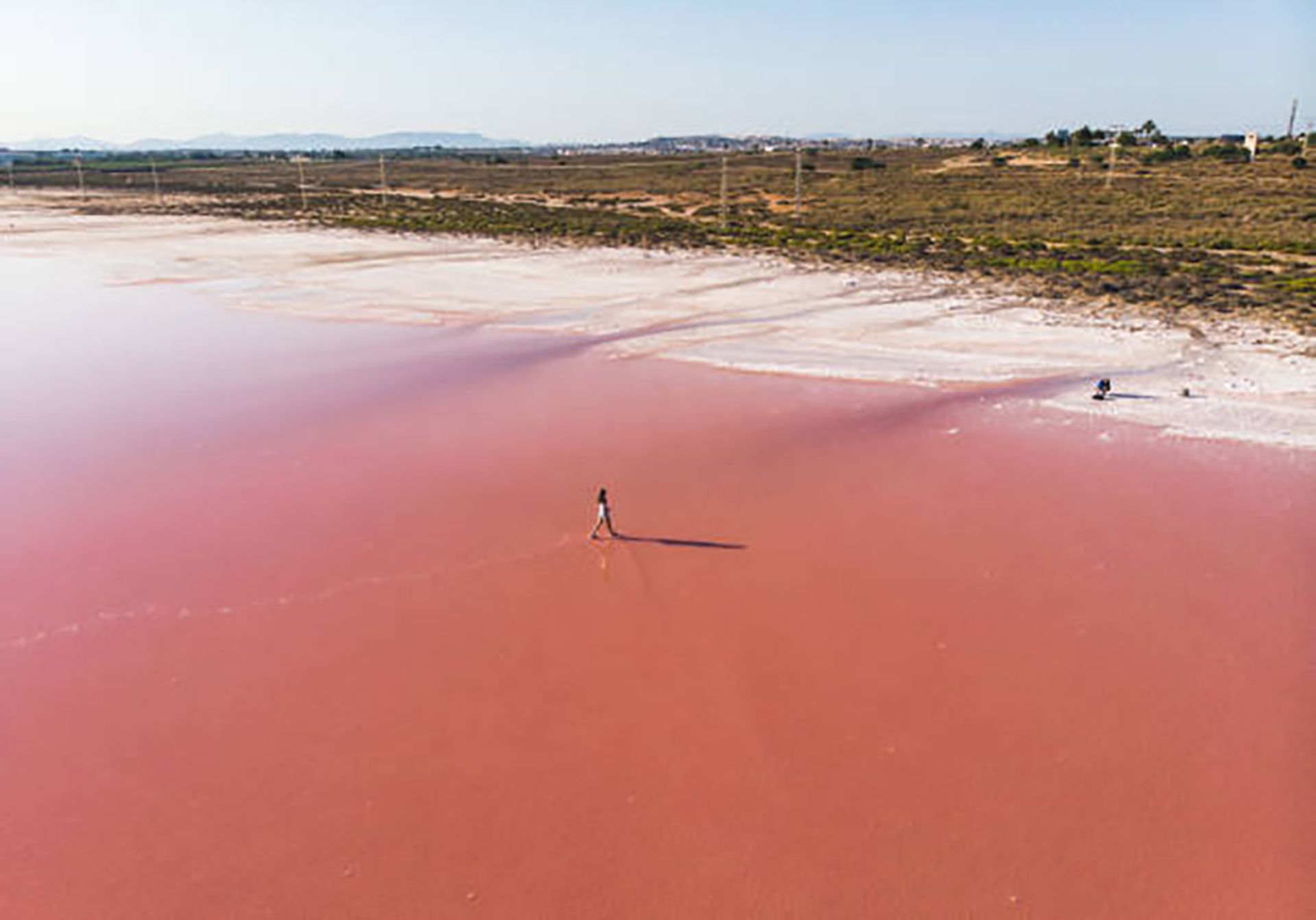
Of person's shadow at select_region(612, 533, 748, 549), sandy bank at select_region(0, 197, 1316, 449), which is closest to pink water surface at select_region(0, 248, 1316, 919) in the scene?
person's shadow at select_region(612, 533, 748, 549)

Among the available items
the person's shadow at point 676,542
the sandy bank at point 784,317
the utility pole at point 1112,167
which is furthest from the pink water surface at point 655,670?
the utility pole at point 1112,167

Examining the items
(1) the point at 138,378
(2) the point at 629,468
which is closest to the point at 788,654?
(2) the point at 629,468

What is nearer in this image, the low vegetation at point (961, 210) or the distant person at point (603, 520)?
the distant person at point (603, 520)

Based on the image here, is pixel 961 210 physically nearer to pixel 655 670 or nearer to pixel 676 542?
pixel 676 542

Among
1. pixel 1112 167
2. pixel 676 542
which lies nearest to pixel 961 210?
pixel 1112 167

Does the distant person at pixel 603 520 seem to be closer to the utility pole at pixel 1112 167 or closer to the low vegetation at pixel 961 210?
the low vegetation at pixel 961 210

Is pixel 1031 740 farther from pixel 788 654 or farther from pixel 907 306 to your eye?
pixel 907 306

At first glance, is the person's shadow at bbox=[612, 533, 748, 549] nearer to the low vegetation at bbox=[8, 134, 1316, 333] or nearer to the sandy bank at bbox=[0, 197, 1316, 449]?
the sandy bank at bbox=[0, 197, 1316, 449]
